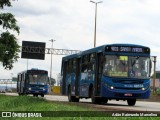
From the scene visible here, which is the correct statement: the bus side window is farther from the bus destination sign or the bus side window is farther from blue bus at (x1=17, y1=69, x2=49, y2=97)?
blue bus at (x1=17, y1=69, x2=49, y2=97)

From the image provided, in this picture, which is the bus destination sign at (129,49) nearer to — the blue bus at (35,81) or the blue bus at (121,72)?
the blue bus at (121,72)

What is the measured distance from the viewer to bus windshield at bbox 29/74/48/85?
165 ft

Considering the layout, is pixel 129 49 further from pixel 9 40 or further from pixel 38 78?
pixel 38 78

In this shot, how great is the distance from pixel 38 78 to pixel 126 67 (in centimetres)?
2594

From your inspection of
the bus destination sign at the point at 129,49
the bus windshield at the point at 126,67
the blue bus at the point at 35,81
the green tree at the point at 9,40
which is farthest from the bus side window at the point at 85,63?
the blue bus at the point at 35,81

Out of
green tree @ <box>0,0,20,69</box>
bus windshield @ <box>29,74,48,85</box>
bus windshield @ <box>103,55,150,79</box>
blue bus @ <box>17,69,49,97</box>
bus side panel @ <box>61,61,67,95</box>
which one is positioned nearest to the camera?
bus windshield @ <box>103,55,150,79</box>

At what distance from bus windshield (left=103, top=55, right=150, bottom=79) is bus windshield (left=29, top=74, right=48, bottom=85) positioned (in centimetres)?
2523

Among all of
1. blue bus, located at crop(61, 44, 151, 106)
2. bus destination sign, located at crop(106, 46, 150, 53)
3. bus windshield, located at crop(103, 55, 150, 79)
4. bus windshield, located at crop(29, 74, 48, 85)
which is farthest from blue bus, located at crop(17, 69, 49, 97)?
bus windshield, located at crop(103, 55, 150, 79)

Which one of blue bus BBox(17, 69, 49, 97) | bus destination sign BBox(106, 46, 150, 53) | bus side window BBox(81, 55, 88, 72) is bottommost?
blue bus BBox(17, 69, 49, 97)

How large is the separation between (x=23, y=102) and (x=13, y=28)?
18422 mm

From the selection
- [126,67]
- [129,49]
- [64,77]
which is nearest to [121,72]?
[126,67]

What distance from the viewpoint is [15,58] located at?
4328 cm

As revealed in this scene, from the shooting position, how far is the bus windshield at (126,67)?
25.6m

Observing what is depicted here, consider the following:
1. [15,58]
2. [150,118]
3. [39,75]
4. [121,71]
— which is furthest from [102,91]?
[39,75]
